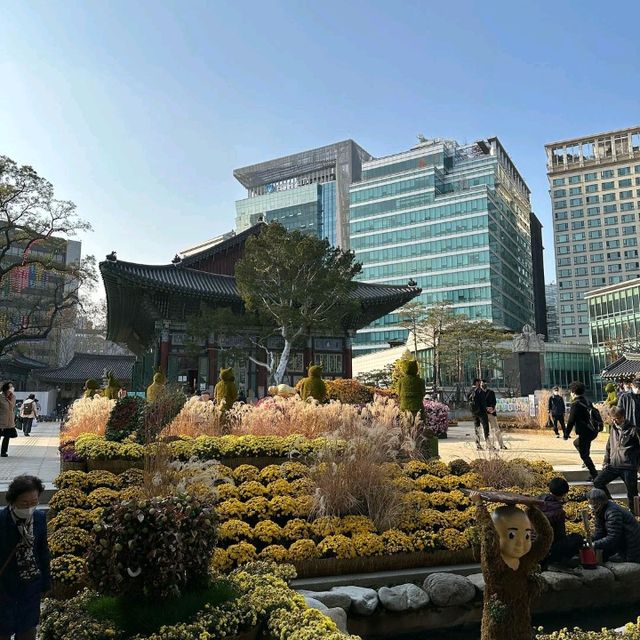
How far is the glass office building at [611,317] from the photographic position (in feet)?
195

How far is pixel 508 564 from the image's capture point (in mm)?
3348

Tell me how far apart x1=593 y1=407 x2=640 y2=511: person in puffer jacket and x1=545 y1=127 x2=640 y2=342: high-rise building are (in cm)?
9024

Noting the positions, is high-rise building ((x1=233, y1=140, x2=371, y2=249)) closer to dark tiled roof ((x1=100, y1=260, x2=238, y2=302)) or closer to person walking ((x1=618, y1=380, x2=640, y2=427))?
dark tiled roof ((x1=100, y1=260, x2=238, y2=302))

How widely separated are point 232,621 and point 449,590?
2.51m

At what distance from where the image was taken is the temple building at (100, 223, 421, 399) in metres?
25.5

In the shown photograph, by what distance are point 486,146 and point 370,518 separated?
89548 millimetres

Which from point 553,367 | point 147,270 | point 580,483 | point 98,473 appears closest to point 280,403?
point 98,473

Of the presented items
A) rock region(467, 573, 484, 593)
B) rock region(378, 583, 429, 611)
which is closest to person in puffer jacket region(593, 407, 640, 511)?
rock region(467, 573, 484, 593)

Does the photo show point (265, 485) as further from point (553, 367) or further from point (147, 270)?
point (553, 367)

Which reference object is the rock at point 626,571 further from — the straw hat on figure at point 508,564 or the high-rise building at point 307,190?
the high-rise building at point 307,190

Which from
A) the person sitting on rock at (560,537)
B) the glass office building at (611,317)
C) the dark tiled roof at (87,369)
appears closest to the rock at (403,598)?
the person sitting on rock at (560,537)

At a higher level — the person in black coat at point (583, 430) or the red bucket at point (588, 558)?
the person in black coat at point (583, 430)

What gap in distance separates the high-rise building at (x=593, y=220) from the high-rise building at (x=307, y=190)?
3796 cm

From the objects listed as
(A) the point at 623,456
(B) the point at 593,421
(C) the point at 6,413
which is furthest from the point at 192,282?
(A) the point at 623,456
